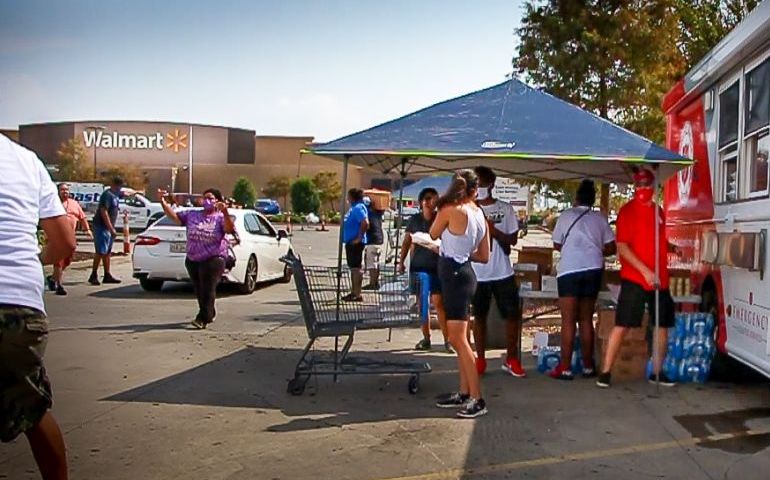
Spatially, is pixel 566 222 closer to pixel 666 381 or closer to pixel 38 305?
pixel 666 381

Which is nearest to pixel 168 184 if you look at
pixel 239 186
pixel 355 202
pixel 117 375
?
pixel 239 186

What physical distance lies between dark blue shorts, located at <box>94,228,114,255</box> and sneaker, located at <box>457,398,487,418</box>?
1031 cm

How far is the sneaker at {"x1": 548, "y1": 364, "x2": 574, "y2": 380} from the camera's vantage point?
27.7ft

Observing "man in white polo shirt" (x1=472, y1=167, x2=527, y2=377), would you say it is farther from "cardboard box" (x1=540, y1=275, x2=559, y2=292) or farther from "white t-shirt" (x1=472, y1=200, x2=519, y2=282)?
"cardboard box" (x1=540, y1=275, x2=559, y2=292)

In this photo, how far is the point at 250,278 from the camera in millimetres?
15773

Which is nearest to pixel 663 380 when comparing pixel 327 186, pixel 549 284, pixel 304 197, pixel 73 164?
pixel 549 284

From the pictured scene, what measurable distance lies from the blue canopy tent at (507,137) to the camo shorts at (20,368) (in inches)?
158

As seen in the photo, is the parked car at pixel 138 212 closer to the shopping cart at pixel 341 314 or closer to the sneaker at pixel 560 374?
the shopping cart at pixel 341 314

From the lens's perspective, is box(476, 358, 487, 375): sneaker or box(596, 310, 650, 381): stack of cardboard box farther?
box(476, 358, 487, 375): sneaker

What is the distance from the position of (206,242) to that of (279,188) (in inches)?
2745

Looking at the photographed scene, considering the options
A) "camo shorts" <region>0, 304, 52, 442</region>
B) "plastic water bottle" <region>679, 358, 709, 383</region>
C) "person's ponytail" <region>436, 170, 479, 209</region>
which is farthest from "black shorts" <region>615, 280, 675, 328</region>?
"camo shorts" <region>0, 304, 52, 442</region>

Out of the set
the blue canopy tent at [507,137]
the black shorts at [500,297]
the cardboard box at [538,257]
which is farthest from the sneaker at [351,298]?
the cardboard box at [538,257]

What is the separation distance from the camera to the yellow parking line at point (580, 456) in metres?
5.57

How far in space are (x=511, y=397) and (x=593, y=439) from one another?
1.34 m
